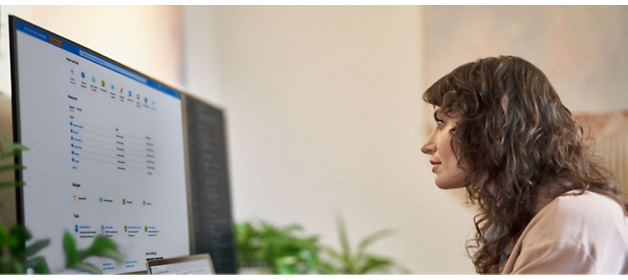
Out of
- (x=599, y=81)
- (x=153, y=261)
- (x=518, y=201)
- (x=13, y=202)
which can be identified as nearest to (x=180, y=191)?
(x=153, y=261)

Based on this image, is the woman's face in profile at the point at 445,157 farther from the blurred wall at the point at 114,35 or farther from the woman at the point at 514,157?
the blurred wall at the point at 114,35

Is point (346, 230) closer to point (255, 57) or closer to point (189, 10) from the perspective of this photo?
point (255, 57)

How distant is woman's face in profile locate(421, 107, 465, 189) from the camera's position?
3.23 ft

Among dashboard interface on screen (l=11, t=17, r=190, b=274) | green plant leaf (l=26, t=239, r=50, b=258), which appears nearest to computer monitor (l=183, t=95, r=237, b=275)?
dashboard interface on screen (l=11, t=17, r=190, b=274)

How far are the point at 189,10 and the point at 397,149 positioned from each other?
125 centimetres

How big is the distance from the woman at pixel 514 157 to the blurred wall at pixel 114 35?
0.93 meters

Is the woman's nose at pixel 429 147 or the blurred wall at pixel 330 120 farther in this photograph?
the blurred wall at pixel 330 120

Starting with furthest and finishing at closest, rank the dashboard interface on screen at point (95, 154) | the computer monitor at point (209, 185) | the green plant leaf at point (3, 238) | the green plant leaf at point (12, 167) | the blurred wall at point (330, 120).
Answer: the blurred wall at point (330, 120) → the computer monitor at point (209, 185) → the dashboard interface on screen at point (95, 154) → the green plant leaf at point (12, 167) → the green plant leaf at point (3, 238)

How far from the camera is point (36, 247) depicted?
0.73 meters

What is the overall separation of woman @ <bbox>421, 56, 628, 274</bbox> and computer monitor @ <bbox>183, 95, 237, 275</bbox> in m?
0.69

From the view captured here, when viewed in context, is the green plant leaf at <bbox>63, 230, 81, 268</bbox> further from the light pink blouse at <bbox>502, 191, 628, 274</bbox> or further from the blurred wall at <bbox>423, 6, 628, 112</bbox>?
the blurred wall at <bbox>423, 6, 628, 112</bbox>

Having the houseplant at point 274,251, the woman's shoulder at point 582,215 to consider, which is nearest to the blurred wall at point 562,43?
the houseplant at point 274,251

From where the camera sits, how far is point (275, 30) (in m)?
2.55

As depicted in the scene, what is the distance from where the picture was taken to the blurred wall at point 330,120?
2.25m
